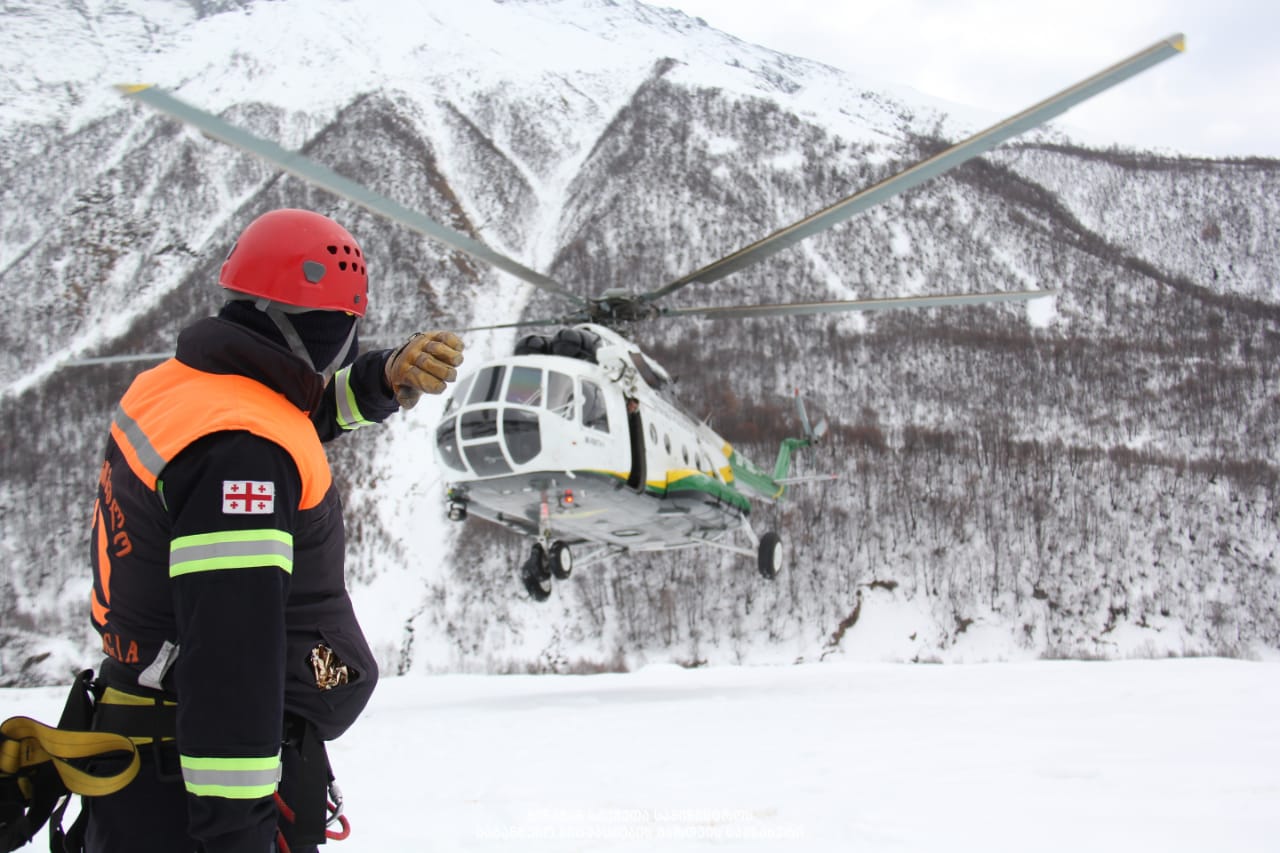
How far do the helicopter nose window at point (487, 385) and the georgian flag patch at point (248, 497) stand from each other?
8.56 metres

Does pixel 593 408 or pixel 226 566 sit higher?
pixel 593 408

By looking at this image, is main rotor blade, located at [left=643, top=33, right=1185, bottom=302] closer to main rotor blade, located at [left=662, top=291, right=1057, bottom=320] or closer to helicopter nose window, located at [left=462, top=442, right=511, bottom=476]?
main rotor blade, located at [left=662, top=291, right=1057, bottom=320]

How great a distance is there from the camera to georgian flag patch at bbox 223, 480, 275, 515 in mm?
1803

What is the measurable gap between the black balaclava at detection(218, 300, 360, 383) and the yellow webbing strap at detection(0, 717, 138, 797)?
976 mm

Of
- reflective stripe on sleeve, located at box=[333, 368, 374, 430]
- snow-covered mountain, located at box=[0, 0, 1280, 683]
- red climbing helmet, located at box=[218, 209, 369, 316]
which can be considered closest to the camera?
red climbing helmet, located at box=[218, 209, 369, 316]

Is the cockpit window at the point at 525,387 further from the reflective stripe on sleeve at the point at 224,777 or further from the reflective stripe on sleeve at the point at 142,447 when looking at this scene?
the reflective stripe on sleeve at the point at 224,777

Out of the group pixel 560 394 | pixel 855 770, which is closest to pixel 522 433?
pixel 560 394

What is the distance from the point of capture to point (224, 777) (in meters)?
1.67

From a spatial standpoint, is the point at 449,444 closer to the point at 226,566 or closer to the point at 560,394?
the point at 560,394

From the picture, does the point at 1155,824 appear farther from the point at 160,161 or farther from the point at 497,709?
the point at 160,161

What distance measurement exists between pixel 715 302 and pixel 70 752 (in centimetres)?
5604

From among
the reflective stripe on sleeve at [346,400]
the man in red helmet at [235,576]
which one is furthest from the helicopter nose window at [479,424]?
the man in red helmet at [235,576]

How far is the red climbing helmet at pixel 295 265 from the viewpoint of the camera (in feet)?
7.30

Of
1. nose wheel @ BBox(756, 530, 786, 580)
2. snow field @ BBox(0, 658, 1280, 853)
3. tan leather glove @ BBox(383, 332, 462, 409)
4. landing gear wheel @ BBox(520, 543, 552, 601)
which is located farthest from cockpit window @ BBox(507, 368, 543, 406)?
tan leather glove @ BBox(383, 332, 462, 409)
